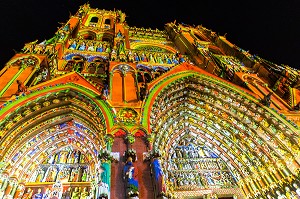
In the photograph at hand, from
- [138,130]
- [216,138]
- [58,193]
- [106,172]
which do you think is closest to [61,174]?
[58,193]

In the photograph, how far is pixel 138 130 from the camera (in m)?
6.73

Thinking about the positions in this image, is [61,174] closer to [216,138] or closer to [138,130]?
[138,130]

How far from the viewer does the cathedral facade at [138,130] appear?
21.3 feet

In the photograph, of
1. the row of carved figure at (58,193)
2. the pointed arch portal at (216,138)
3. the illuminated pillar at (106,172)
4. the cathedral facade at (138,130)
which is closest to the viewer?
the illuminated pillar at (106,172)

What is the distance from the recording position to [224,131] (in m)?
9.64

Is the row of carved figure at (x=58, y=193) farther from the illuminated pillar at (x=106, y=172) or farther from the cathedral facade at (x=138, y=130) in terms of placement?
the illuminated pillar at (x=106, y=172)

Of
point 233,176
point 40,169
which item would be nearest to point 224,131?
point 233,176

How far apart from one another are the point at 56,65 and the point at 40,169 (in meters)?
4.44

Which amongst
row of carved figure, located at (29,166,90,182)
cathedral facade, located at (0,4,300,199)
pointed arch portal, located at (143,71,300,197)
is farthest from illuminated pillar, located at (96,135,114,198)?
row of carved figure, located at (29,166,90,182)

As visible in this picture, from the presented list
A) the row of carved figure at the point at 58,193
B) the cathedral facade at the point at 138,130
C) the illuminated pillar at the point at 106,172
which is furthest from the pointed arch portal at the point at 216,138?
the row of carved figure at the point at 58,193

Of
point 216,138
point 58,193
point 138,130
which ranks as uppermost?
point 216,138

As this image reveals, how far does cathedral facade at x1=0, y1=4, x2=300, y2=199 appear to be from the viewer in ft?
21.3

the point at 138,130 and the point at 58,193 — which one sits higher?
the point at 138,130

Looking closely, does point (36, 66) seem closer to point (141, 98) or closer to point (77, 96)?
point (77, 96)
